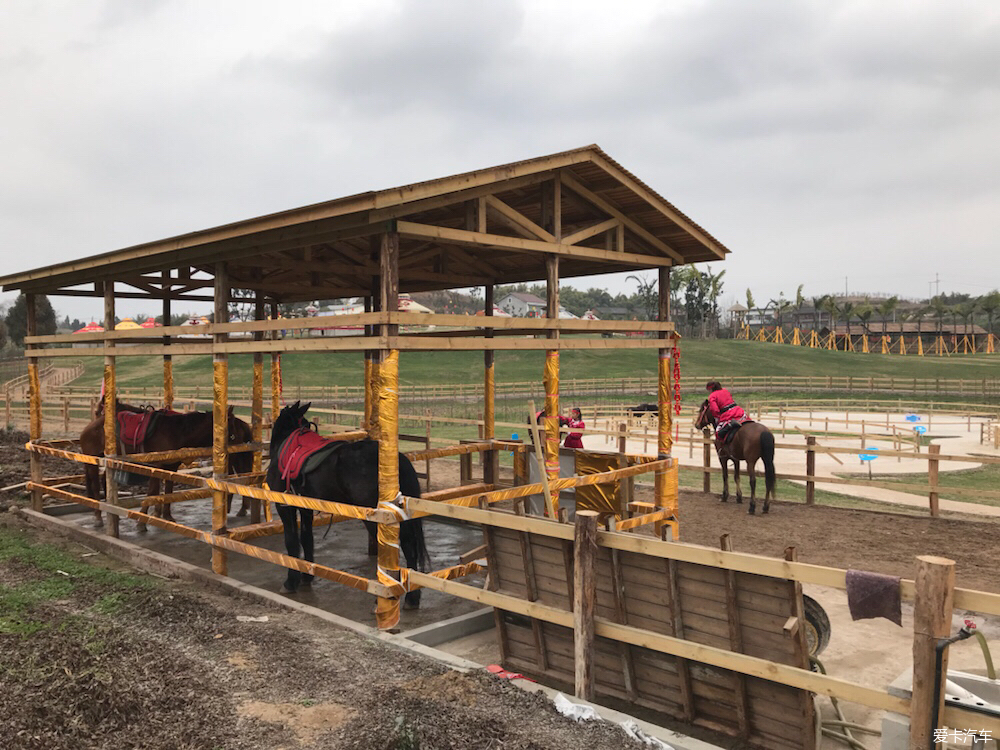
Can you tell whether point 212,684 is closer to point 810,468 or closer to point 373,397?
point 373,397

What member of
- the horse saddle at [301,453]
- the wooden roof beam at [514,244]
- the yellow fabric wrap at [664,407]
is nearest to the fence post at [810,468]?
the yellow fabric wrap at [664,407]

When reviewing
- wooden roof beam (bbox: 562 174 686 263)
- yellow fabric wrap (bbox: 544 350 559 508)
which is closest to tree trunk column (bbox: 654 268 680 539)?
wooden roof beam (bbox: 562 174 686 263)

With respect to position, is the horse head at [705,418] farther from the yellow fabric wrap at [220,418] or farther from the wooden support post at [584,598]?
the wooden support post at [584,598]

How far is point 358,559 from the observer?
9.10 meters

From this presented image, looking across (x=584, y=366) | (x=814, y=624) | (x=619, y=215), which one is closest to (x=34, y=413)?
(x=619, y=215)

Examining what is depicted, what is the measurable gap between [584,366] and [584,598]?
5648 centimetres

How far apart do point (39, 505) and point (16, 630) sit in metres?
6.71

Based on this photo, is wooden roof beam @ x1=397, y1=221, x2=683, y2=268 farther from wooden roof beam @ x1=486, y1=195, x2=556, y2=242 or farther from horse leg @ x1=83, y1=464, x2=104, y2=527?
horse leg @ x1=83, y1=464, x2=104, y2=527

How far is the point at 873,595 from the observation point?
366 cm

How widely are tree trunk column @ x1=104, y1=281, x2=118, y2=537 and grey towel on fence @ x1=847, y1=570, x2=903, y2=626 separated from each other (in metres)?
9.36

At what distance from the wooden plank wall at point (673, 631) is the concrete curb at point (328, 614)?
30cm

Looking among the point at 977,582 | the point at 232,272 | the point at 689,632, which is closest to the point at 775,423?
the point at 977,582

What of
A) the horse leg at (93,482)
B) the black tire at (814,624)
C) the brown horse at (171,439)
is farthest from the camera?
the horse leg at (93,482)

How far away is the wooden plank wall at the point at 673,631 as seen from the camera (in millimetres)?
4234
